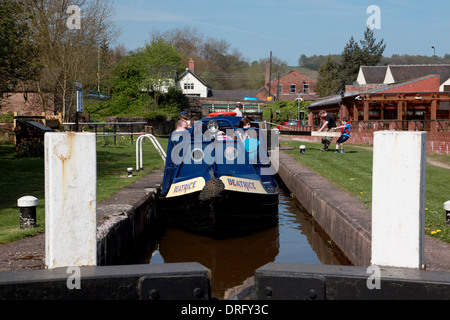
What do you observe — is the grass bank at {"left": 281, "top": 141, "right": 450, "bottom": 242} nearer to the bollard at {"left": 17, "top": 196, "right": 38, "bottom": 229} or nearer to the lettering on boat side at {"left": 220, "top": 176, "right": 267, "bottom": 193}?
the lettering on boat side at {"left": 220, "top": 176, "right": 267, "bottom": 193}

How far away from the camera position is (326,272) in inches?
143

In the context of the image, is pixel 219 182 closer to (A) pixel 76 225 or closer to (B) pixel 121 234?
(B) pixel 121 234

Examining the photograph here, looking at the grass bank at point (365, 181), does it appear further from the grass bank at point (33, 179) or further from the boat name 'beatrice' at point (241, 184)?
the grass bank at point (33, 179)

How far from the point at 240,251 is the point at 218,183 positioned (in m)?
1.24

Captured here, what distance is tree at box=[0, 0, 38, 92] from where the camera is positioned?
14.1m

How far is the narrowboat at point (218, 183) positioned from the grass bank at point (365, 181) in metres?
1.84

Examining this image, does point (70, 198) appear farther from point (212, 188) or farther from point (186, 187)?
point (186, 187)

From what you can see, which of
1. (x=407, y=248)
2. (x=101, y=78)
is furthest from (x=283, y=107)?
(x=407, y=248)

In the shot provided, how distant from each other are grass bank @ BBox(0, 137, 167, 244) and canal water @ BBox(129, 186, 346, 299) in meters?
1.49

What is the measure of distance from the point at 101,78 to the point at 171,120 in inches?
608

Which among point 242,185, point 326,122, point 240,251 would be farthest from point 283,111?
point 240,251

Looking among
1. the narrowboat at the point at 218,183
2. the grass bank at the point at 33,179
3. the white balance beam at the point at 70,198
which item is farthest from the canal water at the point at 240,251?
the white balance beam at the point at 70,198

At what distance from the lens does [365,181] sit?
11.6 m

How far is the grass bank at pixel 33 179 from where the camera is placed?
7.18 m
